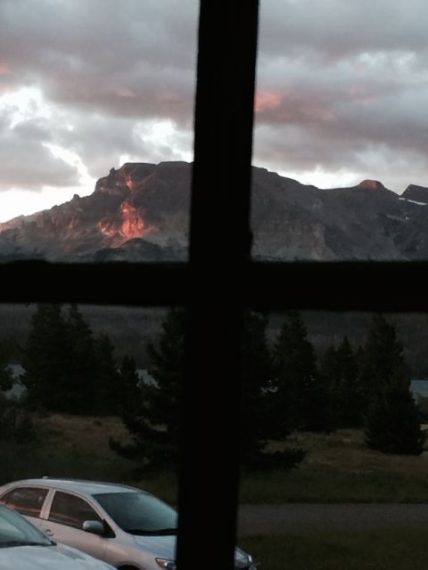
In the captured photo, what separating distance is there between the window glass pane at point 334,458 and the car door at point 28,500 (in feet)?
9.24

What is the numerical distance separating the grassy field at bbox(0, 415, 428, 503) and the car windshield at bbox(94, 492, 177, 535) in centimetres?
402

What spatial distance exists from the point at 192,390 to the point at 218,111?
0.22 meters

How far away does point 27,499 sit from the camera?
5.63 meters

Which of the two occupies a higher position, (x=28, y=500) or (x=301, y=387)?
(x=301, y=387)

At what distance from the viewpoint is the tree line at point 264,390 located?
25.3 ft

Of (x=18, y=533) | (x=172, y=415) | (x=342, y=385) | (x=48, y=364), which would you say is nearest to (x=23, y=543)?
(x=18, y=533)

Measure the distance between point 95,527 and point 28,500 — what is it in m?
0.93

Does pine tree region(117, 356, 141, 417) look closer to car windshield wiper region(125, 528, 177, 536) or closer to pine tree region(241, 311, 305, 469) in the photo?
pine tree region(241, 311, 305, 469)

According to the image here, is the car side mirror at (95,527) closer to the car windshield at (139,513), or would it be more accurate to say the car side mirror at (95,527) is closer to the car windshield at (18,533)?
the car windshield at (139,513)

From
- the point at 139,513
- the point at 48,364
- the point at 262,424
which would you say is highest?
the point at 48,364

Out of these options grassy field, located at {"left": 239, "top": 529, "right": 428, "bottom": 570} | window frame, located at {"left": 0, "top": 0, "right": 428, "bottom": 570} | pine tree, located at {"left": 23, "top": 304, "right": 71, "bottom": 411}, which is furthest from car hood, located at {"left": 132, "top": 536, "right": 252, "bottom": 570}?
window frame, located at {"left": 0, "top": 0, "right": 428, "bottom": 570}

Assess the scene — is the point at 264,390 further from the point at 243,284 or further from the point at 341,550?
the point at 243,284

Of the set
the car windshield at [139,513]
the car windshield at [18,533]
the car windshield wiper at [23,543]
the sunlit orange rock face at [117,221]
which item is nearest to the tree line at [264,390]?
the car windshield at [139,513]

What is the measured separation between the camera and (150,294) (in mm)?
844
